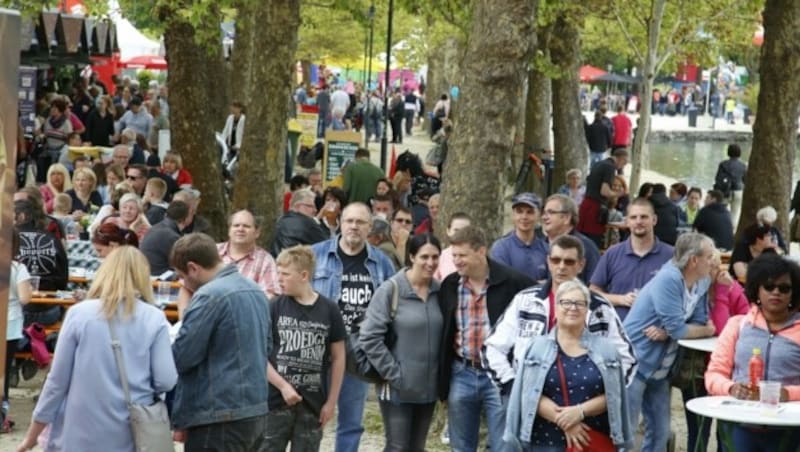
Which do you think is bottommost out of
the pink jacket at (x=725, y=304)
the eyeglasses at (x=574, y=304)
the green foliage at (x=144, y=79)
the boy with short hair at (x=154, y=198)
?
the green foliage at (x=144, y=79)

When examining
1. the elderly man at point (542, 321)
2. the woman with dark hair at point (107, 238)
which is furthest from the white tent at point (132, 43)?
the elderly man at point (542, 321)

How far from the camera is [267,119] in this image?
66.1ft

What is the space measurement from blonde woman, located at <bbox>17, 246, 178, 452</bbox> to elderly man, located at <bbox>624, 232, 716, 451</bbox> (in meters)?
3.69

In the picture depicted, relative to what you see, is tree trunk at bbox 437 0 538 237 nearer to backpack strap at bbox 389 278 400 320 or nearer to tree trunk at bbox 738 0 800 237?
backpack strap at bbox 389 278 400 320

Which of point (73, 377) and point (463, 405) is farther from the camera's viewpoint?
point (463, 405)

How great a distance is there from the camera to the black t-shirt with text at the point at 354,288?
35.5ft

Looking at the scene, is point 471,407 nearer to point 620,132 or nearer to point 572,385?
point 572,385

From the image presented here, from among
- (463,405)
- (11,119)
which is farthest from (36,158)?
(11,119)

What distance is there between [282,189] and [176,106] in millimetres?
2386

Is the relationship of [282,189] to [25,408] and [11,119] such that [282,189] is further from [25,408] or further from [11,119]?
[11,119]

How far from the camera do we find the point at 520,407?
864 centimetres

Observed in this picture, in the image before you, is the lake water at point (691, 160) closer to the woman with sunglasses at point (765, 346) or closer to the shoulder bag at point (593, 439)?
the woman with sunglasses at point (765, 346)

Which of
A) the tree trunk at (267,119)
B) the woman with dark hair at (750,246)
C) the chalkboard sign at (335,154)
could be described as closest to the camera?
the woman with dark hair at (750,246)

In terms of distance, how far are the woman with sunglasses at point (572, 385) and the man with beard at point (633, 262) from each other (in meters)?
2.82
